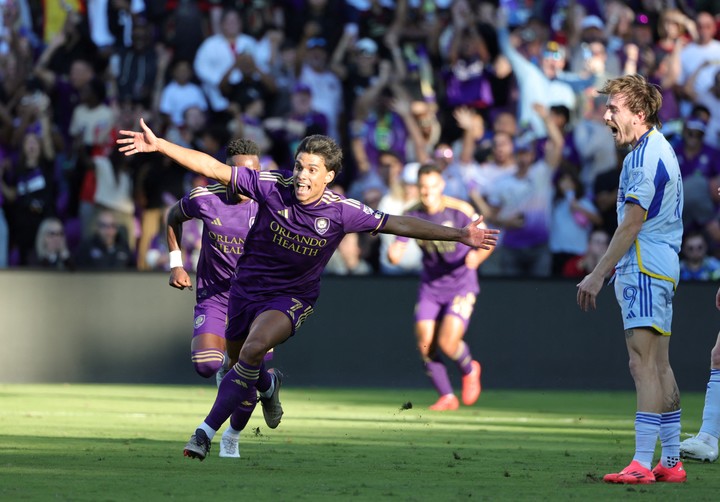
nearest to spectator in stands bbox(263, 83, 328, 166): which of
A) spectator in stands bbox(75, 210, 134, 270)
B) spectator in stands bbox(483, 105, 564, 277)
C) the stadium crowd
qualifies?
the stadium crowd

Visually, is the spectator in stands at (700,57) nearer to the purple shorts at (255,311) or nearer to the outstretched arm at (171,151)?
the purple shorts at (255,311)

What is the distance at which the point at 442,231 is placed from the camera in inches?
333

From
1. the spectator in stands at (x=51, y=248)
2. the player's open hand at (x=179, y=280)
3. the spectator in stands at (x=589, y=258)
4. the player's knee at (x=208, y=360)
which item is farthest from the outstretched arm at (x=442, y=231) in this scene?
the spectator in stands at (x=51, y=248)

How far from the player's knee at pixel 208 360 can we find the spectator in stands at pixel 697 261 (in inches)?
339

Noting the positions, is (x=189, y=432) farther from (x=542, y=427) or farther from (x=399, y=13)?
(x=399, y=13)

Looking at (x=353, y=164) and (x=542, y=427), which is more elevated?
(x=353, y=164)

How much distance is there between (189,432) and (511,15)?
33.6 feet

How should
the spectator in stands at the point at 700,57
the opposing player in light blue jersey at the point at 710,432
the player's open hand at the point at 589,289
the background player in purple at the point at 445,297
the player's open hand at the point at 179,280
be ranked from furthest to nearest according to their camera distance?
the spectator in stands at the point at 700,57
the background player in purple at the point at 445,297
the player's open hand at the point at 179,280
the opposing player in light blue jersey at the point at 710,432
the player's open hand at the point at 589,289

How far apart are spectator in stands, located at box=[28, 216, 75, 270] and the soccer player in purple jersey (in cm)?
886

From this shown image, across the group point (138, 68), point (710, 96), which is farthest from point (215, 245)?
point (710, 96)

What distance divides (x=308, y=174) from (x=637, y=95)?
2174mm

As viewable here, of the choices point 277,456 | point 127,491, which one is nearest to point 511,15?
point 277,456

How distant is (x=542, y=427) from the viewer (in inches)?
486

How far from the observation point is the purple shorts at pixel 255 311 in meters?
8.76
